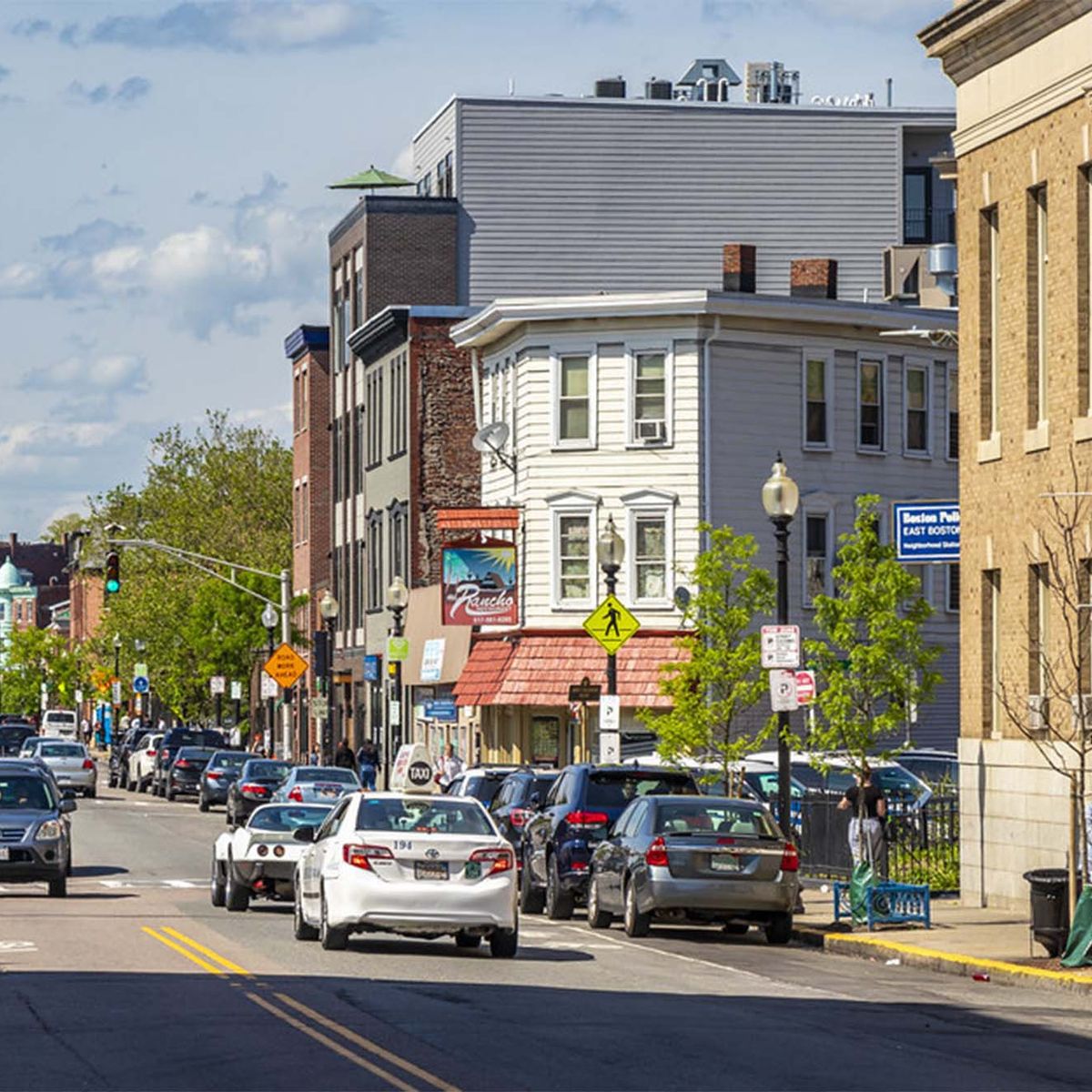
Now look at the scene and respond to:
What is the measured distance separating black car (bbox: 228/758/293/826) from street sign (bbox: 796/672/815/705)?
1972 centimetres

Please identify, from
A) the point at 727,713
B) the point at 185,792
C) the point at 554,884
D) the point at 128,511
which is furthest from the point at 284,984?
the point at 128,511

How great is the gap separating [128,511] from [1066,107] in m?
88.7

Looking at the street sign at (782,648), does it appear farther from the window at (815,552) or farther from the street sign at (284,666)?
the street sign at (284,666)

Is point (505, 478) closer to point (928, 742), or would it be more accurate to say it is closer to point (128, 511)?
point (928, 742)

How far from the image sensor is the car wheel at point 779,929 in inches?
1121

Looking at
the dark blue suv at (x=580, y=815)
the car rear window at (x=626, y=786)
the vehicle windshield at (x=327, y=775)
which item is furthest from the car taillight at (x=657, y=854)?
the vehicle windshield at (x=327, y=775)

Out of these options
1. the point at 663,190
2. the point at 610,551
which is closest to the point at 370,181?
the point at 663,190

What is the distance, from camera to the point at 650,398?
58.8 metres

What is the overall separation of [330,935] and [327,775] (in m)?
25.0

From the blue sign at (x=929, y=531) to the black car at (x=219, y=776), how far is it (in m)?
33.5

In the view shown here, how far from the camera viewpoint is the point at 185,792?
7262cm

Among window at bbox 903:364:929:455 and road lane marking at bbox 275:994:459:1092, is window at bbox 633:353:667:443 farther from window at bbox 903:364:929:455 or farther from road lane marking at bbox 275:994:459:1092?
road lane marking at bbox 275:994:459:1092

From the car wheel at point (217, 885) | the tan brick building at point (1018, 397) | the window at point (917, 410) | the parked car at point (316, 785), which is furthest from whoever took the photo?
the window at point (917, 410)

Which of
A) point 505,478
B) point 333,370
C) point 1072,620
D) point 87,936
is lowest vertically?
point 87,936
